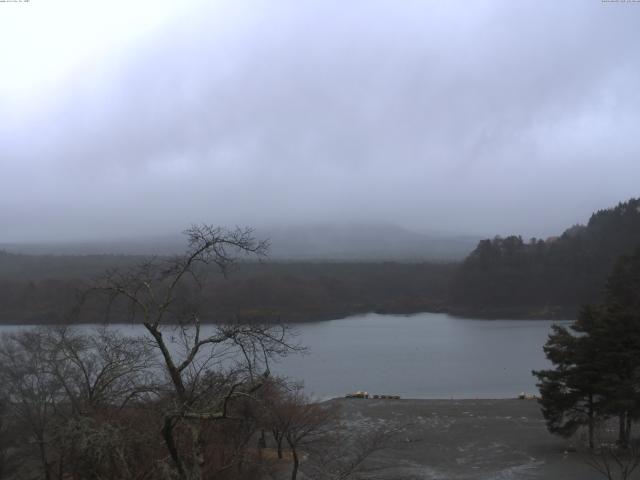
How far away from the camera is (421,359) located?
32.8 metres

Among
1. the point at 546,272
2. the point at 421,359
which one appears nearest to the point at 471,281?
the point at 546,272

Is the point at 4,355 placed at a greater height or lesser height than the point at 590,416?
greater

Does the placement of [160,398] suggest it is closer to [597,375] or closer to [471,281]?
[597,375]

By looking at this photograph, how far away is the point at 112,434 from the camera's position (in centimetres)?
363

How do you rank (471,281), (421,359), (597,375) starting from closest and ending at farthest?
(597,375)
(421,359)
(471,281)

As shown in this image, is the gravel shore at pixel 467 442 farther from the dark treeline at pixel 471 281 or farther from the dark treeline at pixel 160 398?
the dark treeline at pixel 471 281

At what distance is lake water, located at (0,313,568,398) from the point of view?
83.9 feet

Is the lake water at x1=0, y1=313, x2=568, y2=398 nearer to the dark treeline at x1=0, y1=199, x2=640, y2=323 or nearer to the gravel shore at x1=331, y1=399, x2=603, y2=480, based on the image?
the gravel shore at x1=331, y1=399, x2=603, y2=480

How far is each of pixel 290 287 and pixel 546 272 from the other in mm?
24078

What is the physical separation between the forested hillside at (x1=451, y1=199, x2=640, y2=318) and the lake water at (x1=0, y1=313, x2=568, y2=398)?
26.0 ft

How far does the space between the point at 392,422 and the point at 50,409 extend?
10130 mm

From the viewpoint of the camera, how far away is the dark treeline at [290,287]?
4284cm

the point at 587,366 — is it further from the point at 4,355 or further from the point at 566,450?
the point at 4,355

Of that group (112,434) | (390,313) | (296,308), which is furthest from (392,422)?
(390,313)
